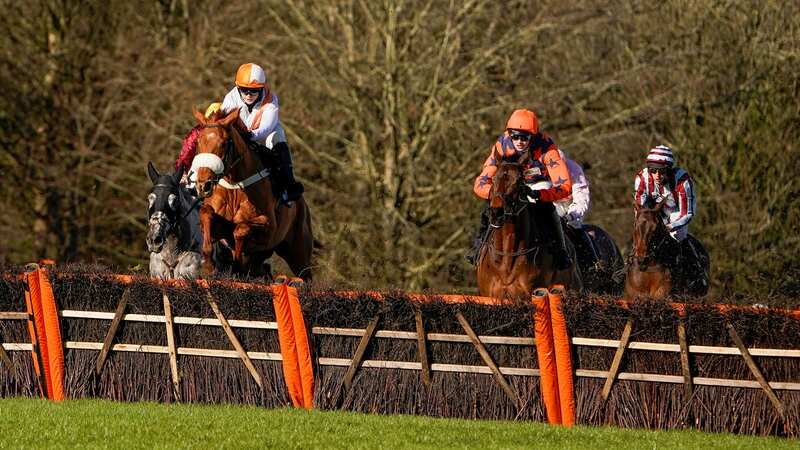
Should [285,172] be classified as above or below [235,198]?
above

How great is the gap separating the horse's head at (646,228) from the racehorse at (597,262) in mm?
298

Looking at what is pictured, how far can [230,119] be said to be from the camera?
13.7 meters

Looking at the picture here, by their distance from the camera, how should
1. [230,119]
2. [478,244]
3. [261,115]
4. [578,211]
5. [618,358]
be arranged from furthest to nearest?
[261,115]
[578,211]
[230,119]
[478,244]
[618,358]

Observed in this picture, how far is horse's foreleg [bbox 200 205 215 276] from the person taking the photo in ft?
44.2

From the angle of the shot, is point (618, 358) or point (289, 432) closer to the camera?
point (289, 432)

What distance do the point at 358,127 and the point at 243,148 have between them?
9.84 metres

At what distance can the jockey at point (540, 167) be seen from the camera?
12695 millimetres

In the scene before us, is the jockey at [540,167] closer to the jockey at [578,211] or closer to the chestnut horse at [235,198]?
the jockey at [578,211]

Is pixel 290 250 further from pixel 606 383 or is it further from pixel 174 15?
pixel 174 15

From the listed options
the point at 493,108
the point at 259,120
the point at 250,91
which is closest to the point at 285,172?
the point at 259,120

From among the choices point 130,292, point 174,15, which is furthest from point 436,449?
point 174,15

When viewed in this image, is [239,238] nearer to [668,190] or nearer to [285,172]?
[285,172]

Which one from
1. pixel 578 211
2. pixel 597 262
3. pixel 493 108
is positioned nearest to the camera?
pixel 578 211

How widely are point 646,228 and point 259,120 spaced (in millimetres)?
3636
